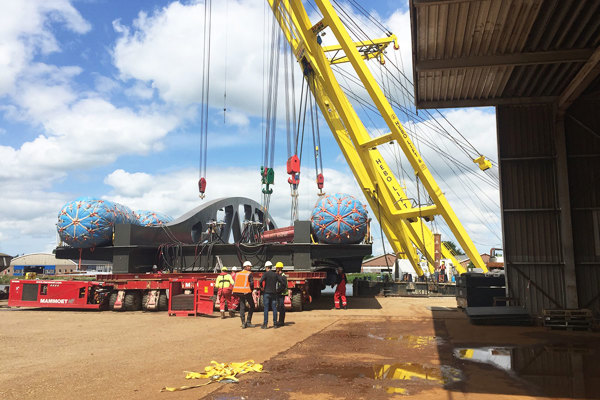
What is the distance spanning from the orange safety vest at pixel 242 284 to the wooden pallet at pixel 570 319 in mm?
7682

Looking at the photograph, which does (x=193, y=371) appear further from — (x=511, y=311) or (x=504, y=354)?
(x=511, y=311)

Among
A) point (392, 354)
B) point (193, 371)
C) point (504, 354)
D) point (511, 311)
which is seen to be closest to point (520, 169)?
point (511, 311)

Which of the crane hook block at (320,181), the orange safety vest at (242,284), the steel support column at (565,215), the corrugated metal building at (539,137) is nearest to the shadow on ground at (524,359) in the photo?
the steel support column at (565,215)

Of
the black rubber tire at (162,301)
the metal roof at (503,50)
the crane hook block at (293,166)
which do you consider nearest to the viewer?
the metal roof at (503,50)

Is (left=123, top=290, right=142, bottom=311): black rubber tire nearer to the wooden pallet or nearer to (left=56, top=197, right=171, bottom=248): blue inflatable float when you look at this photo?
(left=56, top=197, right=171, bottom=248): blue inflatable float

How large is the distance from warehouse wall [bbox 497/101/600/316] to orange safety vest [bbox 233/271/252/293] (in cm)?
745

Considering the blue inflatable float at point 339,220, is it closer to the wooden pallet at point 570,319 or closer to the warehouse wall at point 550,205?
the warehouse wall at point 550,205

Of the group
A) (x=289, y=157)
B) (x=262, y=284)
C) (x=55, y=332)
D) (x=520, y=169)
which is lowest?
(x=55, y=332)

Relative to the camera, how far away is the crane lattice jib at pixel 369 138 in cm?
2084

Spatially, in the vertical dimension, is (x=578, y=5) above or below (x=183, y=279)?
above

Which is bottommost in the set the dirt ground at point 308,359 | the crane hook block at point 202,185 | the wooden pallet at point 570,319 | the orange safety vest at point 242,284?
the dirt ground at point 308,359

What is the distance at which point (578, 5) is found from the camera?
30.0 feet

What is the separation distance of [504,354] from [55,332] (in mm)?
10117

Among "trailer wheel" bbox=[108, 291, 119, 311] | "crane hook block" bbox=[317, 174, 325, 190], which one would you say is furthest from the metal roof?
"trailer wheel" bbox=[108, 291, 119, 311]
